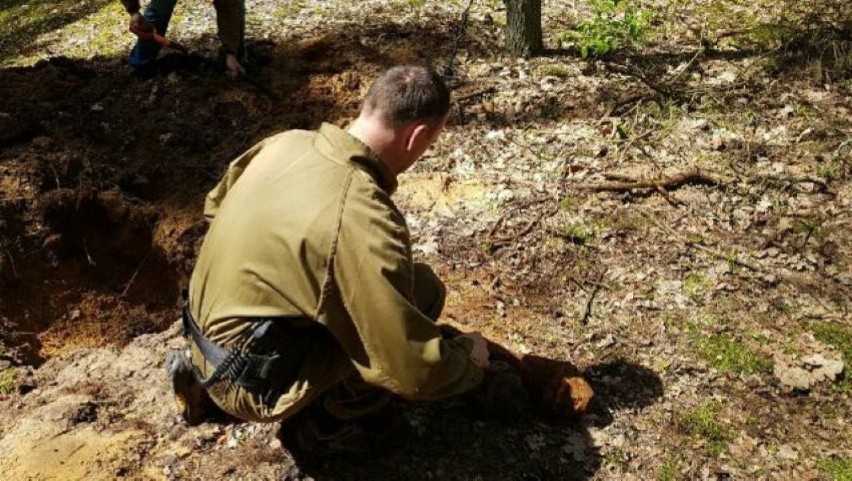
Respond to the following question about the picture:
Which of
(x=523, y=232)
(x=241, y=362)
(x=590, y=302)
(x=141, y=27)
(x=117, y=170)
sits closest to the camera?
(x=241, y=362)

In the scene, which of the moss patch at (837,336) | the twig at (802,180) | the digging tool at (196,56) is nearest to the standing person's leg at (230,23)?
the digging tool at (196,56)

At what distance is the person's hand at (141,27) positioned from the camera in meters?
5.81

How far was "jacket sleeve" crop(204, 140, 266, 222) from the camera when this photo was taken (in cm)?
286

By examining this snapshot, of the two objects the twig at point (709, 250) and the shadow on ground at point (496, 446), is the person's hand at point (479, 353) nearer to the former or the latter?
the shadow on ground at point (496, 446)

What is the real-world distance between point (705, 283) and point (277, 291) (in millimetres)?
2788

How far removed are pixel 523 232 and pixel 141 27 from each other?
12.8 ft

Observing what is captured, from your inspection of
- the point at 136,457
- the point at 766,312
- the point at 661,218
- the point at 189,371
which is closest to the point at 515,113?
the point at 661,218

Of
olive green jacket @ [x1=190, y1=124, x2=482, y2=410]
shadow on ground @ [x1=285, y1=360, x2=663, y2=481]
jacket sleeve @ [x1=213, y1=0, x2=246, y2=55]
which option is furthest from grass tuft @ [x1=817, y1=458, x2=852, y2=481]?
jacket sleeve @ [x1=213, y1=0, x2=246, y2=55]

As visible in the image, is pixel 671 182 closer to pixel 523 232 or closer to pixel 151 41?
pixel 523 232

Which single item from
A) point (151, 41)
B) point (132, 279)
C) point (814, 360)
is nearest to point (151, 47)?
point (151, 41)

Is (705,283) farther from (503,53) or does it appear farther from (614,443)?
(503,53)

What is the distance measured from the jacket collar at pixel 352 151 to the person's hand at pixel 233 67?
13.1ft

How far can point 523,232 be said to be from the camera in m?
4.48

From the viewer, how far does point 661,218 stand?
450 cm
